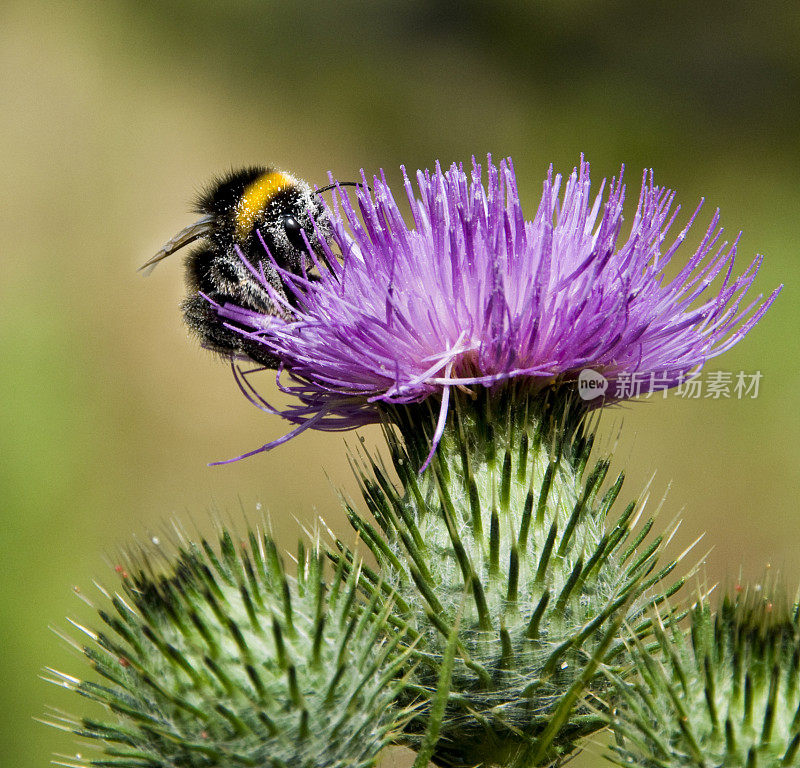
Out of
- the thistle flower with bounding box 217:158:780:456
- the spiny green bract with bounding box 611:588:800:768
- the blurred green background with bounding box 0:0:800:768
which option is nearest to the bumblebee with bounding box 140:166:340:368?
the thistle flower with bounding box 217:158:780:456

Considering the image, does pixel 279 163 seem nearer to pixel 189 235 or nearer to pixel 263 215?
pixel 189 235

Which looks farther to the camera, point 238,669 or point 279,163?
point 279,163

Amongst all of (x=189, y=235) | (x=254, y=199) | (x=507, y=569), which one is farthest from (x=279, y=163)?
(x=507, y=569)

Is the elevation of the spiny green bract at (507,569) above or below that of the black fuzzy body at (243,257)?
below

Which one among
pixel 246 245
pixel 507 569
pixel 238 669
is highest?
pixel 246 245

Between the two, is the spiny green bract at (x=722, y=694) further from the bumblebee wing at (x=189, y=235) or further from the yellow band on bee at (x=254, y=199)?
the bumblebee wing at (x=189, y=235)

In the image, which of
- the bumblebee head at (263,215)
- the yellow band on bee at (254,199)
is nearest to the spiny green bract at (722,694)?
the bumblebee head at (263,215)

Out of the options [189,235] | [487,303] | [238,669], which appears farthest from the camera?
[189,235]
